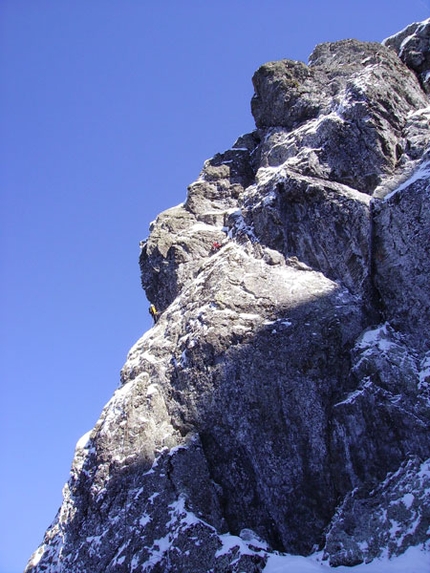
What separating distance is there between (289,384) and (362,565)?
8241 millimetres

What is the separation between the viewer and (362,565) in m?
22.5

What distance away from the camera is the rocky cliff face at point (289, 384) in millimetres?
24688

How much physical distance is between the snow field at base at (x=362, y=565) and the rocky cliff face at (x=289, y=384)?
16.4 inches

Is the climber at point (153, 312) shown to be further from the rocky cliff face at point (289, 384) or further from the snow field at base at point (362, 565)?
the snow field at base at point (362, 565)

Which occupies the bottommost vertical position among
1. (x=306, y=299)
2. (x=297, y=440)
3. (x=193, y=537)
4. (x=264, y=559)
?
(x=264, y=559)

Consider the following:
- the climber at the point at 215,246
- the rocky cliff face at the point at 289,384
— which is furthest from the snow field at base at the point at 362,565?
the climber at the point at 215,246

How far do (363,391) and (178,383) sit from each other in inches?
367

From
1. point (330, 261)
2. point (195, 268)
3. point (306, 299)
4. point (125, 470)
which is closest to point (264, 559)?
point (125, 470)

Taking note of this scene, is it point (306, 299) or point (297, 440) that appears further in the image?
point (306, 299)

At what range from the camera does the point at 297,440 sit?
86.9ft

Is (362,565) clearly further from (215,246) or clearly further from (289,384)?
(215,246)

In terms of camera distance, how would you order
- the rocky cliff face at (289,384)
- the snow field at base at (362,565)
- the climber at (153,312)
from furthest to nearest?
the climber at (153,312) → the rocky cliff face at (289,384) → the snow field at base at (362,565)

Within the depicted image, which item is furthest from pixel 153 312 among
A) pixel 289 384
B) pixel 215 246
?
pixel 289 384

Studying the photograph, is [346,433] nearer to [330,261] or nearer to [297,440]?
[297,440]
